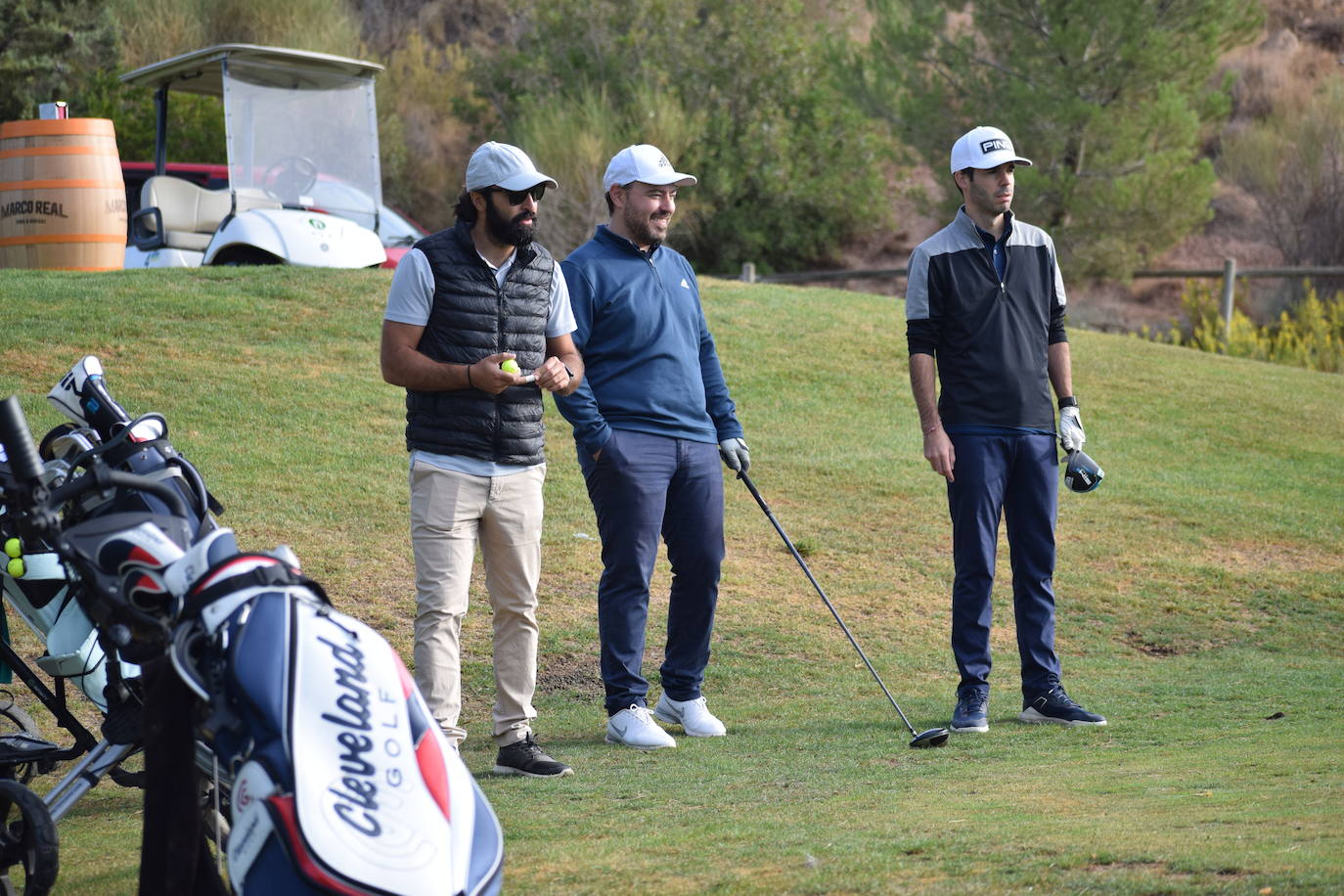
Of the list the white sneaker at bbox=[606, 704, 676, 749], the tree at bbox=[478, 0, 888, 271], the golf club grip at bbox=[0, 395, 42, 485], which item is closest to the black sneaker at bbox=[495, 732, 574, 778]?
the white sneaker at bbox=[606, 704, 676, 749]

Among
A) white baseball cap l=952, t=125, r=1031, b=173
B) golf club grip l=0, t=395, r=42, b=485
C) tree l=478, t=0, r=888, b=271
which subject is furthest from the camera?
tree l=478, t=0, r=888, b=271

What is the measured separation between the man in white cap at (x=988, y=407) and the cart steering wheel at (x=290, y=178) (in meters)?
10.7

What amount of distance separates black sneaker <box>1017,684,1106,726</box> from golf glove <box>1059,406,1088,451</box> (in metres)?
0.99

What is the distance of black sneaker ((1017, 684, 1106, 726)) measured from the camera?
6.11 metres

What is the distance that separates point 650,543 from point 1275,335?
63.5ft

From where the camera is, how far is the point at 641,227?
5957 mm

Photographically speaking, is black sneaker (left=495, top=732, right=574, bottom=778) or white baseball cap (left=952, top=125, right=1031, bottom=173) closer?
black sneaker (left=495, top=732, right=574, bottom=778)

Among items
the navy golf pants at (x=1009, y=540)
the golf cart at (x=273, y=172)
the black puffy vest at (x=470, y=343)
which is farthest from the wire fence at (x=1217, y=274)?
the black puffy vest at (x=470, y=343)

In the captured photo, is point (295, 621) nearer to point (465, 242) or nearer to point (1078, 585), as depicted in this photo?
point (465, 242)

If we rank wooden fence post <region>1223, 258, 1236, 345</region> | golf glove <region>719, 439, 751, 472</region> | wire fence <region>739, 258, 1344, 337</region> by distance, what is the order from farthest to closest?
wire fence <region>739, 258, 1344, 337</region>
wooden fence post <region>1223, 258, 1236, 345</region>
golf glove <region>719, 439, 751, 472</region>

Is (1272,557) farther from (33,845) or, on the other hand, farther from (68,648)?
(33,845)

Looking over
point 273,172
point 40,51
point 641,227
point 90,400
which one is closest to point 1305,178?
point 273,172

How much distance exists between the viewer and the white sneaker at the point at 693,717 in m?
6.14

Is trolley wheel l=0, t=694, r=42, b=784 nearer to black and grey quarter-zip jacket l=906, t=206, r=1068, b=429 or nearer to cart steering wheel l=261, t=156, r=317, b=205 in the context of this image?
black and grey quarter-zip jacket l=906, t=206, r=1068, b=429
